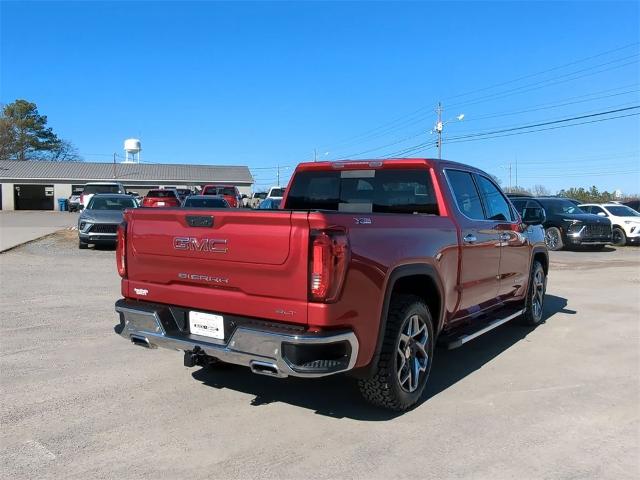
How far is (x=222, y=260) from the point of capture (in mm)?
3861

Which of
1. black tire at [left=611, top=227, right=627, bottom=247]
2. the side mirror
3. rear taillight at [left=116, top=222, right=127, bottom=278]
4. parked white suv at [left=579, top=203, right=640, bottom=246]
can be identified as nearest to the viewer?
rear taillight at [left=116, top=222, right=127, bottom=278]

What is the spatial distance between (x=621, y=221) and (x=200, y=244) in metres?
21.4

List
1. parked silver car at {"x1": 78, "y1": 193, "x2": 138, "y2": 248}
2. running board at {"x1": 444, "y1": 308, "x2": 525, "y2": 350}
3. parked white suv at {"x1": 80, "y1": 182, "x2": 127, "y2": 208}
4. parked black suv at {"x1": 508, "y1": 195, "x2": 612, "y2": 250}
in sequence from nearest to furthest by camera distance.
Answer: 1. running board at {"x1": 444, "y1": 308, "x2": 525, "y2": 350}
2. parked silver car at {"x1": 78, "y1": 193, "x2": 138, "y2": 248}
3. parked black suv at {"x1": 508, "y1": 195, "x2": 612, "y2": 250}
4. parked white suv at {"x1": 80, "y1": 182, "x2": 127, "y2": 208}

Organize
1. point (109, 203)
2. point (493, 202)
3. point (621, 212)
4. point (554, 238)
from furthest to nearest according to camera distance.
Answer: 1. point (621, 212)
2. point (554, 238)
3. point (109, 203)
4. point (493, 202)

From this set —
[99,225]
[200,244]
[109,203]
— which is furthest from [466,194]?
[109,203]

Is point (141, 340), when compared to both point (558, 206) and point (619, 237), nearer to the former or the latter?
point (558, 206)

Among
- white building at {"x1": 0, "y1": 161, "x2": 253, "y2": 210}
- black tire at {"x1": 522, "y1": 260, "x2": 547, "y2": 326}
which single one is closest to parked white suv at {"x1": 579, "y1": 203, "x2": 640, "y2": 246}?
black tire at {"x1": 522, "y1": 260, "x2": 547, "y2": 326}

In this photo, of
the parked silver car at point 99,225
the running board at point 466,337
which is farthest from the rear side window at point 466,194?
the parked silver car at point 99,225

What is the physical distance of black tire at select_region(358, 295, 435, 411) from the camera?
4.05m

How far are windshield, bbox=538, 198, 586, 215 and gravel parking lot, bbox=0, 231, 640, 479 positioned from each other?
13.5 m

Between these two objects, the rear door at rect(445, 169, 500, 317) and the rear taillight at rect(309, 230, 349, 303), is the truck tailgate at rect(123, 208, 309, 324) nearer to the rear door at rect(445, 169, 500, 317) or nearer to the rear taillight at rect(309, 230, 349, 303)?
the rear taillight at rect(309, 230, 349, 303)

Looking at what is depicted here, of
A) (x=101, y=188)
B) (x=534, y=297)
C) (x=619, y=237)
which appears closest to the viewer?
(x=534, y=297)

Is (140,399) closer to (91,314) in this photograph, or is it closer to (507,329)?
(91,314)

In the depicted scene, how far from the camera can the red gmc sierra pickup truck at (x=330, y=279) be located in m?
3.52
